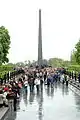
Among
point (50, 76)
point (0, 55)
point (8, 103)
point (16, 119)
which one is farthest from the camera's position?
point (0, 55)

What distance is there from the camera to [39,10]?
119 m

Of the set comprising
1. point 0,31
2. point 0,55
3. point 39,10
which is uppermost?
point 39,10

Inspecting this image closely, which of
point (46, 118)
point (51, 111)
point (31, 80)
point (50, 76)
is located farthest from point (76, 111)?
point (50, 76)

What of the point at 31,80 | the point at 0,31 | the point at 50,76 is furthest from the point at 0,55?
the point at 31,80

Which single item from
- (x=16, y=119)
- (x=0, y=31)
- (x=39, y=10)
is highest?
(x=39, y=10)

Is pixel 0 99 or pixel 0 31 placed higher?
pixel 0 31

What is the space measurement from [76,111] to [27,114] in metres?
2.93

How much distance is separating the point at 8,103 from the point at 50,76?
24.9 meters

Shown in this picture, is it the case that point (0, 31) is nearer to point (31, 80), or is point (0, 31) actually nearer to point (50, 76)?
point (50, 76)

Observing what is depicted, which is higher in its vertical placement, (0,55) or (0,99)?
(0,55)

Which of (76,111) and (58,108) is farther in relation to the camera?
(58,108)

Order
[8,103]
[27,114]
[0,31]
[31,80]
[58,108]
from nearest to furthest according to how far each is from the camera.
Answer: [27,114], [8,103], [58,108], [31,80], [0,31]

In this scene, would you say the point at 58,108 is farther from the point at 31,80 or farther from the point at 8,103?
the point at 31,80

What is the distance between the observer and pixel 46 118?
2214 cm
